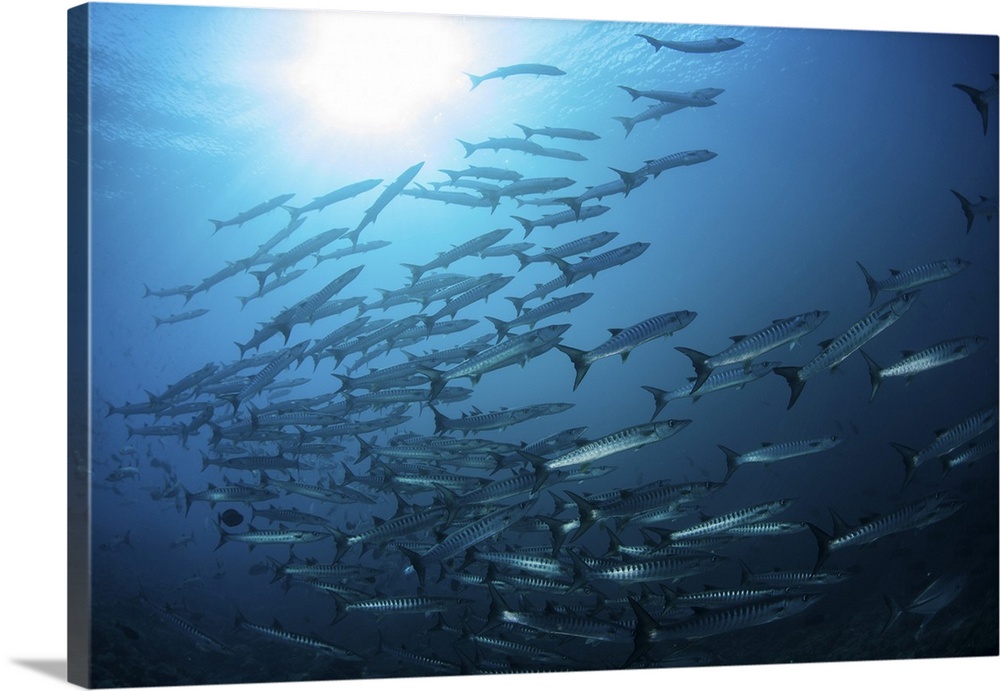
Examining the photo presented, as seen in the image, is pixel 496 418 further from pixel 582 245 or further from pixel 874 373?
pixel 874 373

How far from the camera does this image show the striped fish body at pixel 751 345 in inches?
285

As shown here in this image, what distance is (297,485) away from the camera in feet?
23.5

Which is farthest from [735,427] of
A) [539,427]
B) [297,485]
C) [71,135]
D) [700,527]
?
[71,135]

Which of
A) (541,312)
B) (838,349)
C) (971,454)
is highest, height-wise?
(541,312)

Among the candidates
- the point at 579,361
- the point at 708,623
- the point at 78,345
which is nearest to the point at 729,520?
the point at 708,623

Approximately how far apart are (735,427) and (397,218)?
7.40 ft

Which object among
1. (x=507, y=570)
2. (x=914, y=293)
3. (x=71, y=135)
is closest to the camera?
(x=71, y=135)

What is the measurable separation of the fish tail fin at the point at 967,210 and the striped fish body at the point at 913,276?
0.83ft

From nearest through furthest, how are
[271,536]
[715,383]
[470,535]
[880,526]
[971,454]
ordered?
[271,536] → [470,535] → [715,383] → [880,526] → [971,454]

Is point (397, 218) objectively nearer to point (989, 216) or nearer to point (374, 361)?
point (374, 361)

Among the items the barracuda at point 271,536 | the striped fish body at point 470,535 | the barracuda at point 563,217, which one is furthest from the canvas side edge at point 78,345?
the barracuda at point 563,217

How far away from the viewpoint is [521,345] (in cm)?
729

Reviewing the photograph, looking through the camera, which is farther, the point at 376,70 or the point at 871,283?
the point at 871,283

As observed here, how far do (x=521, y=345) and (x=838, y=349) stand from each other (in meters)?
1.82
